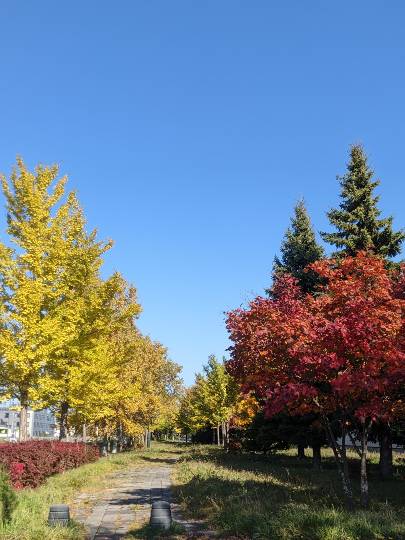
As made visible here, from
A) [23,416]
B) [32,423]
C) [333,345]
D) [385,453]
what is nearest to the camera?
[333,345]

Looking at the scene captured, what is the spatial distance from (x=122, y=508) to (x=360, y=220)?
14823 mm

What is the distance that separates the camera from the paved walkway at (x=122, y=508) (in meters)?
9.29

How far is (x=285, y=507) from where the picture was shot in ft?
32.3

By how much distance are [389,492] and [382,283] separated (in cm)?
719

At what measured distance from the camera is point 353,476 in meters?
18.8

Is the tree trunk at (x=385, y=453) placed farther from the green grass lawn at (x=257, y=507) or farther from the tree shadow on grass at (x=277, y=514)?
the tree shadow on grass at (x=277, y=514)

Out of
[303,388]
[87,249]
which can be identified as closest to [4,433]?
[87,249]

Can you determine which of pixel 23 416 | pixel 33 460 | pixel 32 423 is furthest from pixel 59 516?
pixel 32 423

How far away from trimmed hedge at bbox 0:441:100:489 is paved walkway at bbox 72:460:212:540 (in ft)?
6.02

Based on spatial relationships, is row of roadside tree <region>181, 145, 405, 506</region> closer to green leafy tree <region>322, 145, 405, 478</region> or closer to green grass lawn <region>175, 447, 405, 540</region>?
green grass lawn <region>175, 447, 405, 540</region>

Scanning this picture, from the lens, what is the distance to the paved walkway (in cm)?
929

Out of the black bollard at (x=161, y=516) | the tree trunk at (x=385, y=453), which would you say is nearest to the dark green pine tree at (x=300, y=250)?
the tree trunk at (x=385, y=453)

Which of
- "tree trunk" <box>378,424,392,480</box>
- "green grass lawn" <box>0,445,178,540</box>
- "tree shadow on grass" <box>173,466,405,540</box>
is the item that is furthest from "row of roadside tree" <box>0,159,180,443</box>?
"tree trunk" <box>378,424,392,480</box>

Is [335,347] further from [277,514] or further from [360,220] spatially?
[360,220]
